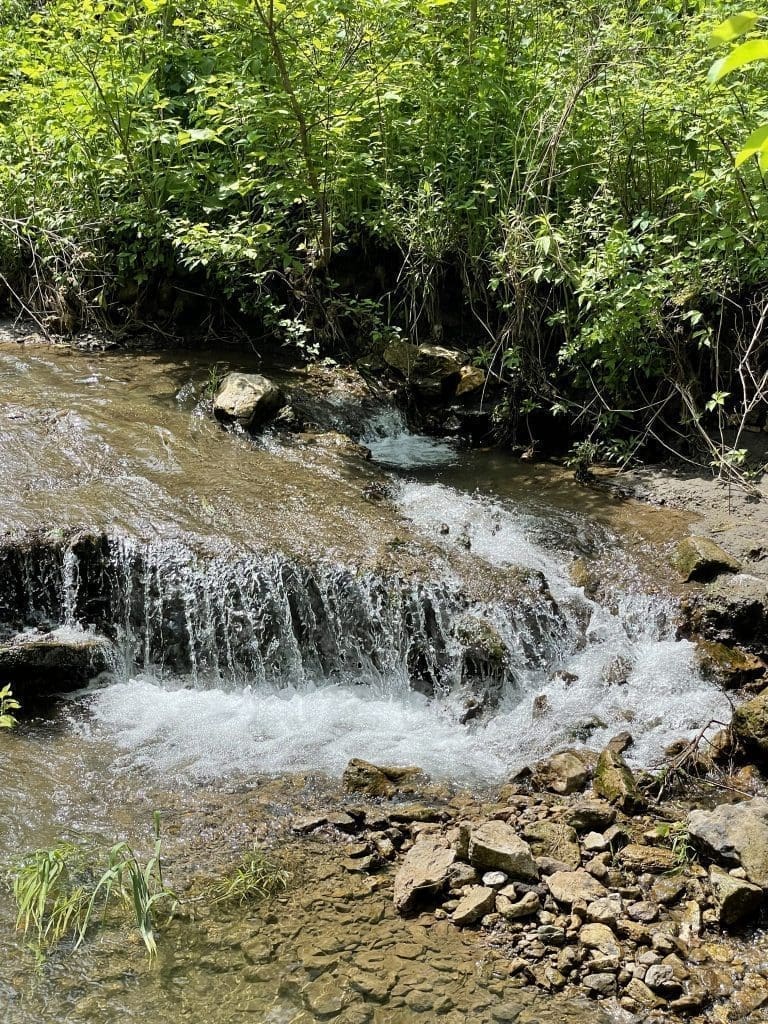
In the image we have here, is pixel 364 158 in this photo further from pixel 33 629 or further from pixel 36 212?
pixel 33 629

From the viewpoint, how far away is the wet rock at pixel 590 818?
13.7 ft

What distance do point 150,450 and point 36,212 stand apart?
4203 millimetres

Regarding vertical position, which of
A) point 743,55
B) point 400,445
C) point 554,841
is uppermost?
point 743,55

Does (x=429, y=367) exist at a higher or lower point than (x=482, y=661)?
higher

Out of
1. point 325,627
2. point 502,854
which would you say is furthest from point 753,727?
point 325,627

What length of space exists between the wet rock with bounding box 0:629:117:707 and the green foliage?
1996 millimetres

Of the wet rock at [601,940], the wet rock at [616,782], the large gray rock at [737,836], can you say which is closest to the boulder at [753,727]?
the wet rock at [616,782]

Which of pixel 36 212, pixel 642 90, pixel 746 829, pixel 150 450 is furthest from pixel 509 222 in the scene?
pixel 746 829

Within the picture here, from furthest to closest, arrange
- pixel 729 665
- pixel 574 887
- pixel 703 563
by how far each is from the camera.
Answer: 1. pixel 703 563
2. pixel 729 665
3. pixel 574 887

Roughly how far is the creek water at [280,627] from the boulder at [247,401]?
166 millimetres

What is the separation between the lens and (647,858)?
3932mm

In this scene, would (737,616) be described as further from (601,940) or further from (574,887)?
(601,940)

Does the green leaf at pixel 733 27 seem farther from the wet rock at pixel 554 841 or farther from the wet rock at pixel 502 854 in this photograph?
the wet rock at pixel 554 841

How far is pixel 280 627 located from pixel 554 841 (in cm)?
268
